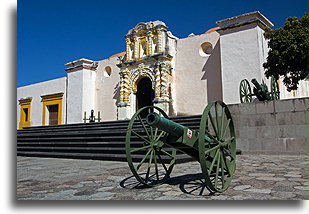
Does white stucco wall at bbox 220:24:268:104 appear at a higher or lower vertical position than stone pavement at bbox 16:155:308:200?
higher

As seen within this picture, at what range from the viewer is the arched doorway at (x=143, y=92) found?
1447 centimetres

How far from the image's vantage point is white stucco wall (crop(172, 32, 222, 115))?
40.1ft

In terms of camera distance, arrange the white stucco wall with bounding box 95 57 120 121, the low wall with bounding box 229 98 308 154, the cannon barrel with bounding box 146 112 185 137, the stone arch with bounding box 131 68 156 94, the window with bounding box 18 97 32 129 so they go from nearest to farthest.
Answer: the cannon barrel with bounding box 146 112 185 137 < the low wall with bounding box 229 98 308 154 < the stone arch with bounding box 131 68 156 94 < the white stucco wall with bounding box 95 57 120 121 < the window with bounding box 18 97 32 129

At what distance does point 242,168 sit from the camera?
4.62 meters

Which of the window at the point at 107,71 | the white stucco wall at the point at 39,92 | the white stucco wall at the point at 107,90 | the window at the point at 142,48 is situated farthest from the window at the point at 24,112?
the window at the point at 142,48

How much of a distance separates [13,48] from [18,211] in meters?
1.66

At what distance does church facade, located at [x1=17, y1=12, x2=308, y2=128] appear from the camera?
11094 millimetres

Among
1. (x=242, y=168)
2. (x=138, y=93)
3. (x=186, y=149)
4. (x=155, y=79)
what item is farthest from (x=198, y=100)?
(x=186, y=149)

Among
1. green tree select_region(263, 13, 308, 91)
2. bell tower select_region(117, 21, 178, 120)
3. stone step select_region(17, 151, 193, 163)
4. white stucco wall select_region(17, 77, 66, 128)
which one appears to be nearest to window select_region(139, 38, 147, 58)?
bell tower select_region(117, 21, 178, 120)

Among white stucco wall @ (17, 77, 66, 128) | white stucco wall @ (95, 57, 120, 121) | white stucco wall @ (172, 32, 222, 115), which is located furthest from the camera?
white stucco wall @ (17, 77, 66, 128)

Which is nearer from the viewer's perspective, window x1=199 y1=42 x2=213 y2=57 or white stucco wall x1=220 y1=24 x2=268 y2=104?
white stucco wall x1=220 y1=24 x2=268 y2=104

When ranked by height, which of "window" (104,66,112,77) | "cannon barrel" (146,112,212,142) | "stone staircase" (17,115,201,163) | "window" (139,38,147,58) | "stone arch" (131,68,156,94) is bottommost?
"stone staircase" (17,115,201,163)

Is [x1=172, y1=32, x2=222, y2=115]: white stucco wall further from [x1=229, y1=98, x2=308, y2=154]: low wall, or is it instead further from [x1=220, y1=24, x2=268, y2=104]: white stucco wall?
[x1=229, y1=98, x2=308, y2=154]: low wall

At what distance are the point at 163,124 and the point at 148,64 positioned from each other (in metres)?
11.2
